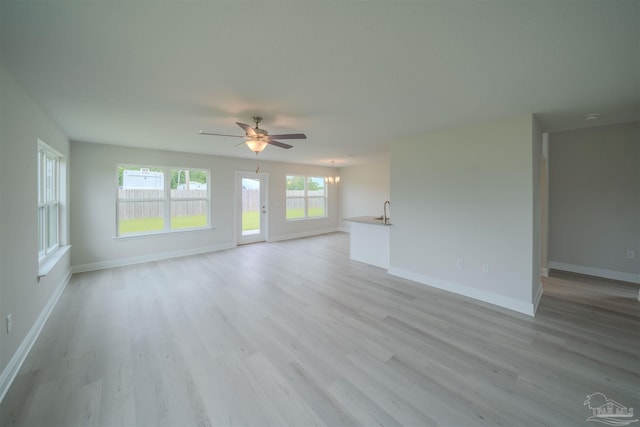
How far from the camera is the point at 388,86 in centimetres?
222

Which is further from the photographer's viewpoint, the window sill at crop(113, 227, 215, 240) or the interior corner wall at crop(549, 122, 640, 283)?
the window sill at crop(113, 227, 215, 240)

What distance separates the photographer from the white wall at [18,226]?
1.84m

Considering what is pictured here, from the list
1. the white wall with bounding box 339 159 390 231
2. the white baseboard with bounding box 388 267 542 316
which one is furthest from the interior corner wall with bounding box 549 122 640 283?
the white wall with bounding box 339 159 390 231

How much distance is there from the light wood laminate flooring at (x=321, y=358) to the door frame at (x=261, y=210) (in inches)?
122

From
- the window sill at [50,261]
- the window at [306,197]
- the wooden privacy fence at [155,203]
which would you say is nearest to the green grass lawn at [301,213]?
the window at [306,197]

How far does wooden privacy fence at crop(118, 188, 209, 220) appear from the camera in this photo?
194 inches

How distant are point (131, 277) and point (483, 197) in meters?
5.79

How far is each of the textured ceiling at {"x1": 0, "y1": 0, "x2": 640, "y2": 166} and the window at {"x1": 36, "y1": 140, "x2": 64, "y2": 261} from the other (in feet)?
2.21

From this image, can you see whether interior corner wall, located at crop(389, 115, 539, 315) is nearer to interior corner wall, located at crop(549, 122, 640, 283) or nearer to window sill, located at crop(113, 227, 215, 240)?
interior corner wall, located at crop(549, 122, 640, 283)

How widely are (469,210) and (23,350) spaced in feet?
16.8

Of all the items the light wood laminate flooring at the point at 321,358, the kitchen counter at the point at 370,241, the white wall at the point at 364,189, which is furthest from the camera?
the white wall at the point at 364,189

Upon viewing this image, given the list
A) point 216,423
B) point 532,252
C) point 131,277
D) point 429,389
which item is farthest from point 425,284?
point 131,277

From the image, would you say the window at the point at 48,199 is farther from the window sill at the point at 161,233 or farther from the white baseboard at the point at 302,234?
the white baseboard at the point at 302,234

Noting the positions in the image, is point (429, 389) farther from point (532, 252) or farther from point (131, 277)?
point (131, 277)
